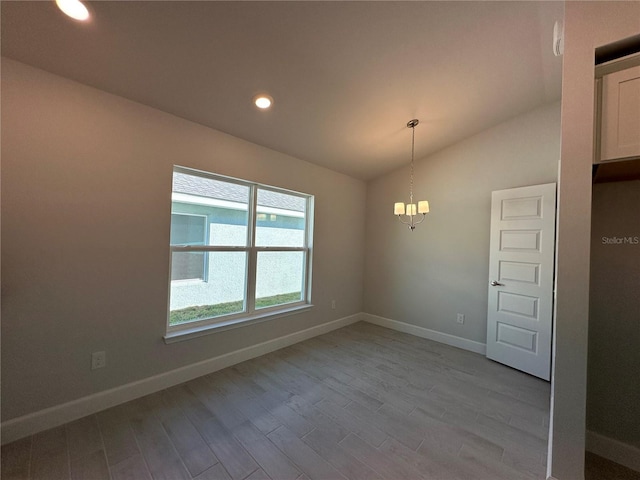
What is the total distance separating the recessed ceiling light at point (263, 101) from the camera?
7.33 ft

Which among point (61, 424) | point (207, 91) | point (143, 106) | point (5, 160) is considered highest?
point (207, 91)

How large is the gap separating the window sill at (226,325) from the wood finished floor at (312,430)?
0.44 m

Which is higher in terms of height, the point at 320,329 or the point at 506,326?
the point at 506,326

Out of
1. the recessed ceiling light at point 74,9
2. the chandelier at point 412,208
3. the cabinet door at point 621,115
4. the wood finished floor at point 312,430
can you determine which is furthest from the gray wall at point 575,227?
the recessed ceiling light at point 74,9

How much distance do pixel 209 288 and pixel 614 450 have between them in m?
3.46

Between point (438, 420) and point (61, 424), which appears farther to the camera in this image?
point (438, 420)

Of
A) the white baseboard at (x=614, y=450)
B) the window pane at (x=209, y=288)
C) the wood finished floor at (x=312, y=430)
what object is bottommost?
the wood finished floor at (x=312, y=430)

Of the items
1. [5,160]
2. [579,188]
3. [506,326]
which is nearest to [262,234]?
[5,160]

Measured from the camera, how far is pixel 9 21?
1.43m

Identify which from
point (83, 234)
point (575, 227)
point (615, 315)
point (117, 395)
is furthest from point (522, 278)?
point (83, 234)

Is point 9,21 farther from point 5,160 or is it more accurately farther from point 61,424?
point 61,424

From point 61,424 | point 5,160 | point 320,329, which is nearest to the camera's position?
point 5,160

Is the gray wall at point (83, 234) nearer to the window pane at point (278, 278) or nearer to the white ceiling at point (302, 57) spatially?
the white ceiling at point (302, 57)

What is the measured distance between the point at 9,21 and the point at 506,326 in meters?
4.89
